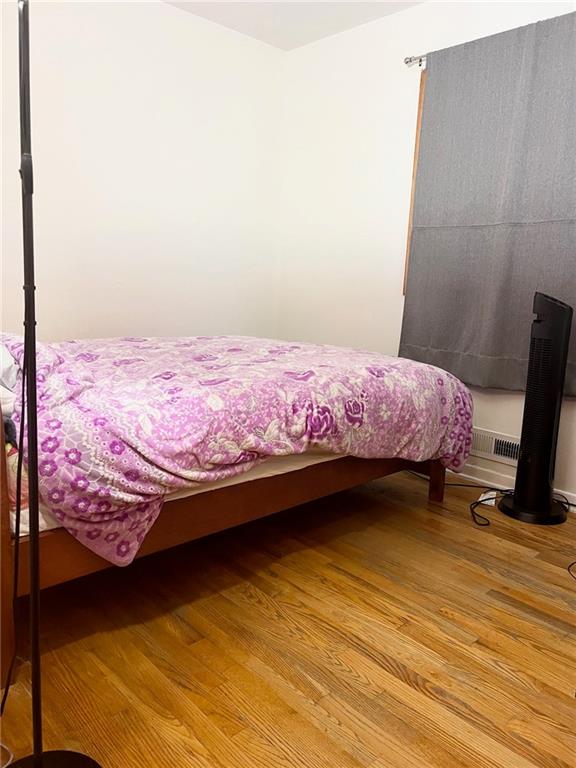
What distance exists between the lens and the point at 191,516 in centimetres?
171

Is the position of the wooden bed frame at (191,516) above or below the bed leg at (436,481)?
above

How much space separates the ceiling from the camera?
3252 millimetres

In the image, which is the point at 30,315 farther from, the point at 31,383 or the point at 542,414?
the point at 542,414

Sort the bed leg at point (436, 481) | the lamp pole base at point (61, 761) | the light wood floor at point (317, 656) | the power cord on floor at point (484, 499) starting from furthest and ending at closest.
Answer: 1. the bed leg at point (436, 481)
2. the power cord on floor at point (484, 499)
3. the light wood floor at point (317, 656)
4. the lamp pole base at point (61, 761)

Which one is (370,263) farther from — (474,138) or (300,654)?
(300,654)

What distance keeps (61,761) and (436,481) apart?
1963mm

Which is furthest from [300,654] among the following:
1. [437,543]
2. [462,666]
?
[437,543]

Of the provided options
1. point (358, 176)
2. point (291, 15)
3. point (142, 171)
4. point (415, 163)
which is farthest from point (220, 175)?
point (415, 163)

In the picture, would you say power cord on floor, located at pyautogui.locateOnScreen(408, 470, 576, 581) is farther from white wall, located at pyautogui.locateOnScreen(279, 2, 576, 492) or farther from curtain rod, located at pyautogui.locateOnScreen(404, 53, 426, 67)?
curtain rod, located at pyautogui.locateOnScreen(404, 53, 426, 67)

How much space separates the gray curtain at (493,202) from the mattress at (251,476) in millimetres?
1216

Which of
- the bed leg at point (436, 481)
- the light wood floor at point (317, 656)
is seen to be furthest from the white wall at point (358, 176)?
the light wood floor at point (317, 656)

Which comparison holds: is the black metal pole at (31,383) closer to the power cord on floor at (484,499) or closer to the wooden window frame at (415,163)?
the power cord on floor at (484,499)

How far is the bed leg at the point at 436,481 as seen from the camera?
2672 mm

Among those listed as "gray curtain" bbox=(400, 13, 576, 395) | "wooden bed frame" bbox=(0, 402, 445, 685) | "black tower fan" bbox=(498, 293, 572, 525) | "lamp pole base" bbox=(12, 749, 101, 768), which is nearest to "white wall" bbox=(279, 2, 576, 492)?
"gray curtain" bbox=(400, 13, 576, 395)
